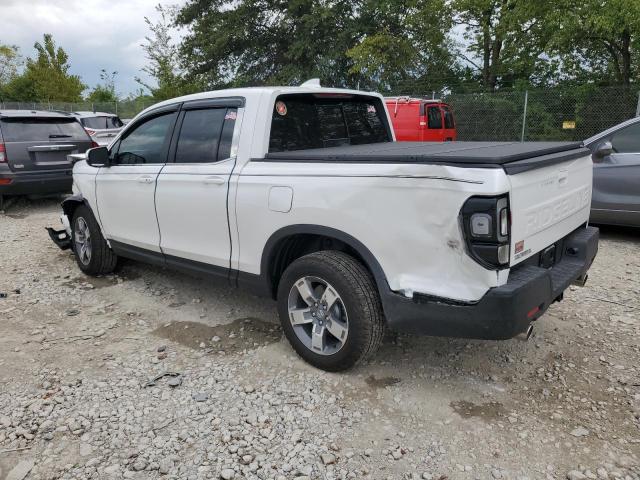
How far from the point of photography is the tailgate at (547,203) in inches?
99.3

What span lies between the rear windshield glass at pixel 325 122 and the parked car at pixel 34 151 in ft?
19.0

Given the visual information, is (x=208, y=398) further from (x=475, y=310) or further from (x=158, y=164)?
(x=158, y=164)

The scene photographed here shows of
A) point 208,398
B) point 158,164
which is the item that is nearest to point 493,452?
point 208,398

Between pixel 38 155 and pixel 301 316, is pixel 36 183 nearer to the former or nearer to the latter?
pixel 38 155

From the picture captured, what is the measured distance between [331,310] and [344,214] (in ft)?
2.07

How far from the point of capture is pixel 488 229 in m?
2.37

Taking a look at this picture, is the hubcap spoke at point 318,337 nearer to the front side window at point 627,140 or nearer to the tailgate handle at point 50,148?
the front side window at point 627,140

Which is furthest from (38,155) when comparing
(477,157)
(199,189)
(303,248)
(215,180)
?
(477,157)

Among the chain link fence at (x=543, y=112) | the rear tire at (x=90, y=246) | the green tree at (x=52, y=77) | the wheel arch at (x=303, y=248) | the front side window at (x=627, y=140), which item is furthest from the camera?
the green tree at (x=52, y=77)

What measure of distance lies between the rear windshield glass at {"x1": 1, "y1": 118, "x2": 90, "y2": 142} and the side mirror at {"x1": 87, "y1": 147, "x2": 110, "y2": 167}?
4.57m

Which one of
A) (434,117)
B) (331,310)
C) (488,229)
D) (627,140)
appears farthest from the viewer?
(434,117)

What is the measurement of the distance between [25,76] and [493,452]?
51.5m

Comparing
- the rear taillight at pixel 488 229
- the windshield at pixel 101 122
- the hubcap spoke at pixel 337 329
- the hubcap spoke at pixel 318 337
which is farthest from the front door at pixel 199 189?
the windshield at pixel 101 122

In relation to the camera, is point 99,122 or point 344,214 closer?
point 344,214
